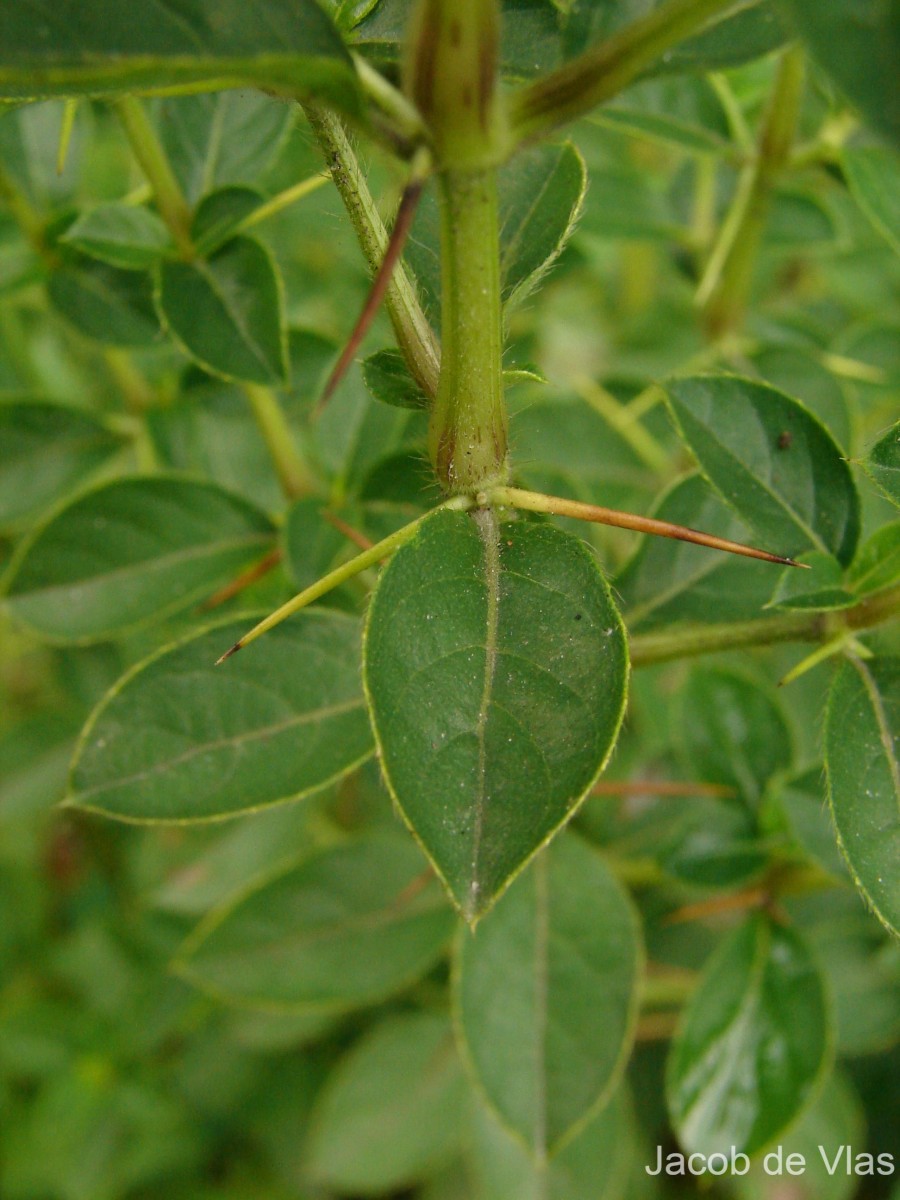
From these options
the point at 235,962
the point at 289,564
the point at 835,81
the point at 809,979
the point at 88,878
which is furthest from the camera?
the point at 88,878

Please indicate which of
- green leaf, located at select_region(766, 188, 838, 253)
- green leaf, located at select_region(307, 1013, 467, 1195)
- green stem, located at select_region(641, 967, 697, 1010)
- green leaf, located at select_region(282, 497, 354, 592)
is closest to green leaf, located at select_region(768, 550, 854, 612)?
green leaf, located at select_region(282, 497, 354, 592)

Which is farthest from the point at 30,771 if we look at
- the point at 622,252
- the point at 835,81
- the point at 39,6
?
the point at 622,252

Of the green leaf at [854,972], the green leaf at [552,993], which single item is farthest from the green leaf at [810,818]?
the green leaf at [854,972]

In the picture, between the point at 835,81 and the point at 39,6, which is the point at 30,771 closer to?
the point at 39,6

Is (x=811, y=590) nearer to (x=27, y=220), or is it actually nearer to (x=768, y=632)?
(x=768, y=632)

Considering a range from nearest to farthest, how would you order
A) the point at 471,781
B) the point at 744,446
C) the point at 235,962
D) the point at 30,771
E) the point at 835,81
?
the point at 835,81 → the point at 471,781 → the point at 744,446 → the point at 235,962 → the point at 30,771

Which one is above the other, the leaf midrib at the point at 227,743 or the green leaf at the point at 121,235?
the green leaf at the point at 121,235

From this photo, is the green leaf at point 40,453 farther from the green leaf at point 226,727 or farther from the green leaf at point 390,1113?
the green leaf at point 390,1113
